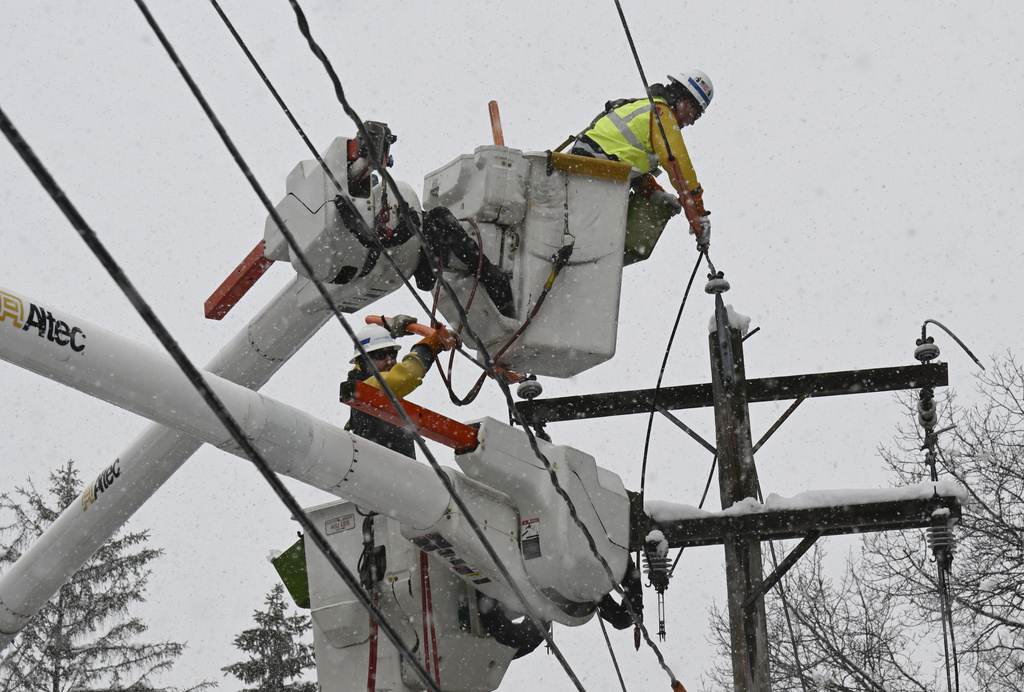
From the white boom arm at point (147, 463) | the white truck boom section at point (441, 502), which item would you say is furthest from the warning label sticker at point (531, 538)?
the white boom arm at point (147, 463)

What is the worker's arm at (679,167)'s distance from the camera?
21.0 ft

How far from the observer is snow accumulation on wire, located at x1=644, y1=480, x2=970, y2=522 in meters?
7.26

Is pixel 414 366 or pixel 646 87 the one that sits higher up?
pixel 646 87

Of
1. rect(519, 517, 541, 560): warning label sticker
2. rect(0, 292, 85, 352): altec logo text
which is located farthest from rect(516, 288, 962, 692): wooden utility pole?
rect(0, 292, 85, 352): altec logo text

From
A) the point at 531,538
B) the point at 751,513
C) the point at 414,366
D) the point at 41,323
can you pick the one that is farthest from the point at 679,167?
the point at 41,323

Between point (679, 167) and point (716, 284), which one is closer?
point (679, 167)

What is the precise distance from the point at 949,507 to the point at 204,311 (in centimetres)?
464

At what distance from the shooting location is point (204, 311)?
632 cm

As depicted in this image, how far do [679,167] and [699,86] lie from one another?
3.41 ft

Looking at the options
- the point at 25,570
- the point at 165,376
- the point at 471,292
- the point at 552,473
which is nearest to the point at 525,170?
the point at 471,292

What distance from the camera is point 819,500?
7422 mm

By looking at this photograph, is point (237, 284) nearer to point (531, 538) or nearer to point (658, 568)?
point (531, 538)

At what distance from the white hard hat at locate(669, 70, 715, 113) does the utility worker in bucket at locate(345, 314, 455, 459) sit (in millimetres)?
2334

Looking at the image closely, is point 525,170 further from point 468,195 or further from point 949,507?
point 949,507
